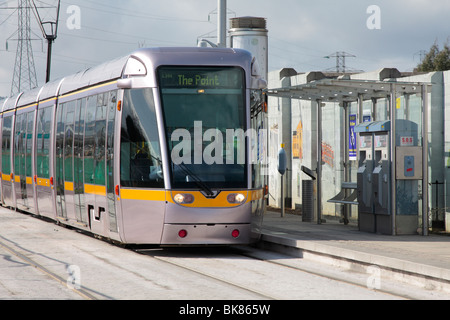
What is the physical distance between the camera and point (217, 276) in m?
11.3

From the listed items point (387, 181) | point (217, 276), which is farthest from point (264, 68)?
point (217, 276)

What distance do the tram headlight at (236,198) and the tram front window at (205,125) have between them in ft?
0.48

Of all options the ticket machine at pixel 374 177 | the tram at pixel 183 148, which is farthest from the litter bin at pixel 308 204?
the tram at pixel 183 148

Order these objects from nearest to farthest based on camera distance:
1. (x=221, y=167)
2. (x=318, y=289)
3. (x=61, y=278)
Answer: (x=318, y=289)
(x=61, y=278)
(x=221, y=167)

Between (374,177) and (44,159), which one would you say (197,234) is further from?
(44,159)

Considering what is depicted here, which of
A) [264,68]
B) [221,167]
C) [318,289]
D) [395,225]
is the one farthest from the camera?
[264,68]

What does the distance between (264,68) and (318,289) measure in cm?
1433

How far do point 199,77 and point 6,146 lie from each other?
46.5 ft

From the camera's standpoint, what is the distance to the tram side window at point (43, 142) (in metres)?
20.1

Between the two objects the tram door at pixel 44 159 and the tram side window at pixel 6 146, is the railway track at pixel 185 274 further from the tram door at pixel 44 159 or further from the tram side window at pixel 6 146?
the tram side window at pixel 6 146

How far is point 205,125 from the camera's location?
1330 centimetres

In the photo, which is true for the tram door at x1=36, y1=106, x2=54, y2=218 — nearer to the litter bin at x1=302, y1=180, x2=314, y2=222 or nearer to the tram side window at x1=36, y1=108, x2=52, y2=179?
the tram side window at x1=36, y1=108, x2=52, y2=179

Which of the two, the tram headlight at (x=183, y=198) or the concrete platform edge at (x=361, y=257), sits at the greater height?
the tram headlight at (x=183, y=198)

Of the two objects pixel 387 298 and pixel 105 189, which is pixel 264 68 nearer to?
pixel 105 189
